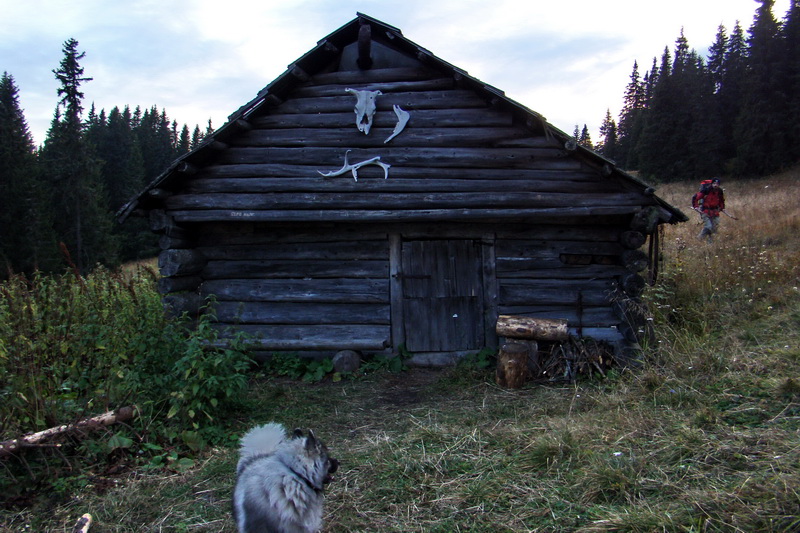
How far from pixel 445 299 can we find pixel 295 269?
2551 mm

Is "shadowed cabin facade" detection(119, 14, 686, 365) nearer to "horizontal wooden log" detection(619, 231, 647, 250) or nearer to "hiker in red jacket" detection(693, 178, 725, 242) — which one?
"horizontal wooden log" detection(619, 231, 647, 250)

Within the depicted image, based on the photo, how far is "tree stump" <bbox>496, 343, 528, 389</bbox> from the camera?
711 cm

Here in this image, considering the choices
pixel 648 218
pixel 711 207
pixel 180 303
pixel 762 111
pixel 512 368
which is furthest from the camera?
pixel 762 111

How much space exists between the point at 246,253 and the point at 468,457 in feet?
17.5

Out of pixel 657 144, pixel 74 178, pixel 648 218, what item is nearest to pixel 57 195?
pixel 74 178

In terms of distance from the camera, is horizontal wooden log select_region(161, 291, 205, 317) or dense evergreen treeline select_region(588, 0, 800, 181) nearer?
horizontal wooden log select_region(161, 291, 205, 317)

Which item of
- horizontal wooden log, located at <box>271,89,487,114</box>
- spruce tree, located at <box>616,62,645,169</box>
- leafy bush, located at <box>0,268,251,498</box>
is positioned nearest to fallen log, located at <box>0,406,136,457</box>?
leafy bush, located at <box>0,268,251,498</box>

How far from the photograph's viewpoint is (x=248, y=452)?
11.6 ft

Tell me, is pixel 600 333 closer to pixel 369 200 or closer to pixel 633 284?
pixel 633 284

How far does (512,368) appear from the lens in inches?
280

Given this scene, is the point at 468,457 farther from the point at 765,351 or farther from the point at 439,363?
the point at 765,351

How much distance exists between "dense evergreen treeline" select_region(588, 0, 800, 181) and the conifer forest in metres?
0.07

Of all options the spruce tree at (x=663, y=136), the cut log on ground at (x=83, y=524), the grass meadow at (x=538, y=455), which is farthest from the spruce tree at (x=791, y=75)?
the cut log on ground at (x=83, y=524)

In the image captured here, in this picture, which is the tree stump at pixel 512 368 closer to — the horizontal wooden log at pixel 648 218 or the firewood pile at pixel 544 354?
the firewood pile at pixel 544 354
